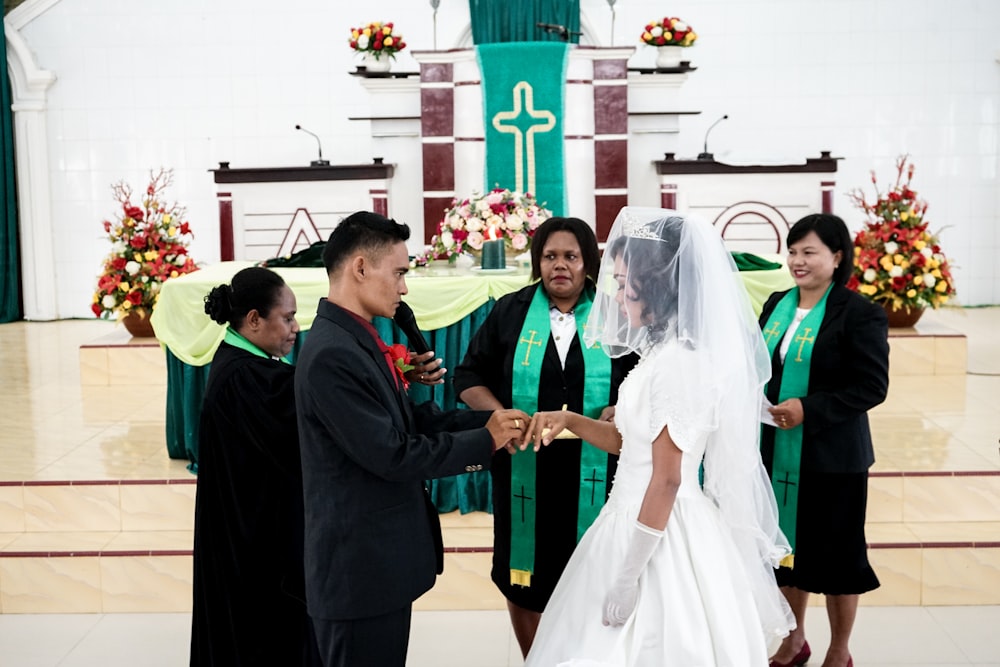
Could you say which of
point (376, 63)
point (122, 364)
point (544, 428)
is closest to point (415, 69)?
point (376, 63)

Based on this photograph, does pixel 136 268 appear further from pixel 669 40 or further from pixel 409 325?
pixel 409 325

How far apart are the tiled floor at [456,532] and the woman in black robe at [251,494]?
0.98 m

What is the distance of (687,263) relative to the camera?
2918 mm

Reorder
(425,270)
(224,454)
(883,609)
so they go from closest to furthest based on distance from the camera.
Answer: (224,454) < (883,609) < (425,270)

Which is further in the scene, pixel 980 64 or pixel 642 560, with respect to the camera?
pixel 980 64

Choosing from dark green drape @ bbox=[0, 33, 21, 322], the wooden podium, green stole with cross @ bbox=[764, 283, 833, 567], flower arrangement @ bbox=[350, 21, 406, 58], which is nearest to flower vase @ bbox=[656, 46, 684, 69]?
flower arrangement @ bbox=[350, 21, 406, 58]

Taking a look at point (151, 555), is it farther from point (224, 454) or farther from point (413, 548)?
point (413, 548)

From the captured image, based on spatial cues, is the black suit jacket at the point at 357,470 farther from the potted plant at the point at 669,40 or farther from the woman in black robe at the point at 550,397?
the potted plant at the point at 669,40

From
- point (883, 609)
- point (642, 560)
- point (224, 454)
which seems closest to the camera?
point (642, 560)

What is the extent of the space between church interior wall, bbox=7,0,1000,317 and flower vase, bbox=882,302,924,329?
10.7 ft

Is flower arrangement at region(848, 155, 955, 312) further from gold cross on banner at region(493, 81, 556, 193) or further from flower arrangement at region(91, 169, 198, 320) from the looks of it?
flower arrangement at region(91, 169, 198, 320)

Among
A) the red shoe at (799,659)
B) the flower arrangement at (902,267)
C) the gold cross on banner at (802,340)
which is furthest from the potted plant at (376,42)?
the red shoe at (799,659)

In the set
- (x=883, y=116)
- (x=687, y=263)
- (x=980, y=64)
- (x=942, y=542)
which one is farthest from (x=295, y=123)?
(x=687, y=263)

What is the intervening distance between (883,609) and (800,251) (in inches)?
69.8
